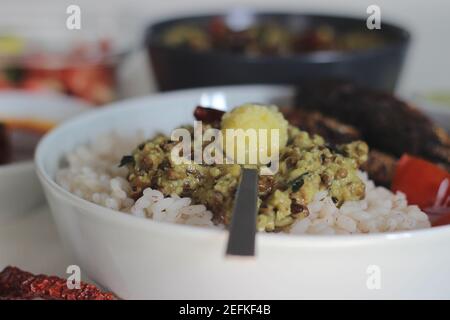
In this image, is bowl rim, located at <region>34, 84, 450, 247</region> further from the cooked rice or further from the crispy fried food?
the crispy fried food

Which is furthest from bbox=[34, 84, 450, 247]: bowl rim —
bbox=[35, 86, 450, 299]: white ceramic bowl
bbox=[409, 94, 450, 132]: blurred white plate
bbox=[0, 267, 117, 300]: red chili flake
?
bbox=[409, 94, 450, 132]: blurred white plate

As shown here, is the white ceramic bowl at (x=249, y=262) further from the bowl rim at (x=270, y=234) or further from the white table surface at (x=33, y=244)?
the white table surface at (x=33, y=244)

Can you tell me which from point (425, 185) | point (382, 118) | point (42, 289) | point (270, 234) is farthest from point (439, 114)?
point (42, 289)

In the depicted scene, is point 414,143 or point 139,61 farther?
point 139,61

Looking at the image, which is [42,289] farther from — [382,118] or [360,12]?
[360,12]
